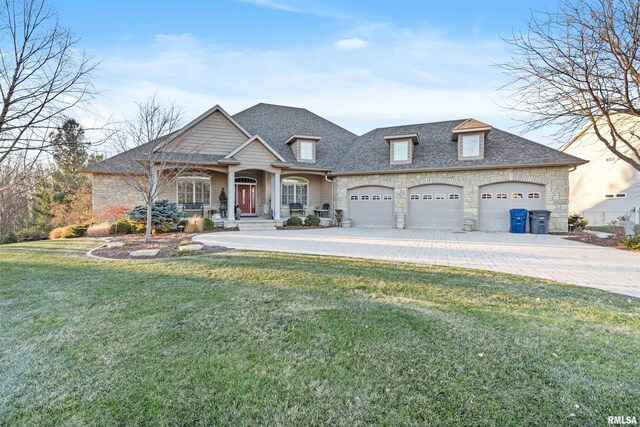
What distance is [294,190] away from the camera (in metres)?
18.9

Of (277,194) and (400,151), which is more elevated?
(400,151)

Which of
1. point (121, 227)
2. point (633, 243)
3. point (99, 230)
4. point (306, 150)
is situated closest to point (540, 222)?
point (633, 243)

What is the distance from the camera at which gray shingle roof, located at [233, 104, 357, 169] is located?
19.0 metres

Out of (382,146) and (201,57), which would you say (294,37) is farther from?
(382,146)

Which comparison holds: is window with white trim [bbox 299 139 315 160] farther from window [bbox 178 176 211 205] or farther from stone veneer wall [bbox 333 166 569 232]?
window [bbox 178 176 211 205]

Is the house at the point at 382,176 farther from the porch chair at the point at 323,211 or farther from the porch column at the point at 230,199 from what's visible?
the porch chair at the point at 323,211

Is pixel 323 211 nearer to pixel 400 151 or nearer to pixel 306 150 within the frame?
pixel 306 150

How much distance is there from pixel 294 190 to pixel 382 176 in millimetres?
5528

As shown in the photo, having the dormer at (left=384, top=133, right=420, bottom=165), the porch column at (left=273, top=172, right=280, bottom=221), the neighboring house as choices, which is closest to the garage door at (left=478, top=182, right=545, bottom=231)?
the dormer at (left=384, top=133, right=420, bottom=165)

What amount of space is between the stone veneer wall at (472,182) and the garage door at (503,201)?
285 millimetres

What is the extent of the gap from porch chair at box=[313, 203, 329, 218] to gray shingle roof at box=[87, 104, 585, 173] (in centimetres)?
230

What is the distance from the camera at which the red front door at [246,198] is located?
18.1m

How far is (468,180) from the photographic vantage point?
15367mm

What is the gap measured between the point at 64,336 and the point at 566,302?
22.4 ft
